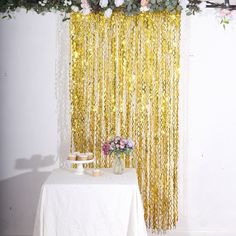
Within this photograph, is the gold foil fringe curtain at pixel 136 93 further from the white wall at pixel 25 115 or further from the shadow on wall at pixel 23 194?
the shadow on wall at pixel 23 194

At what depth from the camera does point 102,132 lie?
4.02 meters

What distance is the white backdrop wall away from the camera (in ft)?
13.1

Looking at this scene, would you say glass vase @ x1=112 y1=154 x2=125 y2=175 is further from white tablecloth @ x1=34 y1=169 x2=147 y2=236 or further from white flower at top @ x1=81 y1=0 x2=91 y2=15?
white flower at top @ x1=81 y1=0 x2=91 y2=15

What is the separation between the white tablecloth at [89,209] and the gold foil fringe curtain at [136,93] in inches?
29.6

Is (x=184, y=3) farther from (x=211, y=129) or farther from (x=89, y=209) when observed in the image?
(x=89, y=209)

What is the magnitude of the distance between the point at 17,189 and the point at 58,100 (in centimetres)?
95

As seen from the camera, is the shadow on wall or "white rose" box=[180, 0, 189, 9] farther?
the shadow on wall

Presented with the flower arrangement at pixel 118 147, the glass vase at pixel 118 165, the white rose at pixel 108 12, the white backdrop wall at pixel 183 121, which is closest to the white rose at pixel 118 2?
the white rose at pixel 108 12

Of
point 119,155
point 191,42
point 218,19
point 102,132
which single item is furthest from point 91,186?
point 218,19

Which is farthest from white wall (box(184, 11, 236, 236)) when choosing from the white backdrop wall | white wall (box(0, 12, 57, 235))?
white wall (box(0, 12, 57, 235))

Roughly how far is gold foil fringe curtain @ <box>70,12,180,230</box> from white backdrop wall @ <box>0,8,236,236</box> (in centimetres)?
17

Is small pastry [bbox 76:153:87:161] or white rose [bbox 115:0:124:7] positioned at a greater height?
white rose [bbox 115:0:124:7]

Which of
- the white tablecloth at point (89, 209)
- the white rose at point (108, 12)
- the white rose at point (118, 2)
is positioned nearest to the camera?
the white tablecloth at point (89, 209)

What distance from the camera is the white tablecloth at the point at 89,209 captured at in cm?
322
